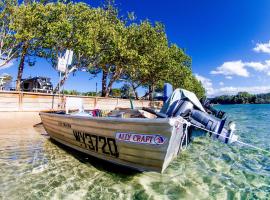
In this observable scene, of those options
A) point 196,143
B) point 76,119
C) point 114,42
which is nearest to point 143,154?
point 76,119

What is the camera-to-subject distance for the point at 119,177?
19.3ft

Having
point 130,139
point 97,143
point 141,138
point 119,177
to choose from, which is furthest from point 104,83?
point 141,138

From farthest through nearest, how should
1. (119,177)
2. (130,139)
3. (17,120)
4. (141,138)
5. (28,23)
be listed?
1. (28,23)
2. (17,120)
3. (119,177)
4. (130,139)
5. (141,138)

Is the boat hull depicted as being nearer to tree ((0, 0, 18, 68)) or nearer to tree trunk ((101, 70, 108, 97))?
tree ((0, 0, 18, 68))

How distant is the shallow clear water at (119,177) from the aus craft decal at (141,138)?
3.07ft

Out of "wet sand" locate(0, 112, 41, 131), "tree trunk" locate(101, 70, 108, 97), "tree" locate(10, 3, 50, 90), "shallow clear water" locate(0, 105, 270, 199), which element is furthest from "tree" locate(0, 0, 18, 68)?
"shallow clear water" locate(0, 105, 270, 199)

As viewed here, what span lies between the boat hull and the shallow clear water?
39 cm

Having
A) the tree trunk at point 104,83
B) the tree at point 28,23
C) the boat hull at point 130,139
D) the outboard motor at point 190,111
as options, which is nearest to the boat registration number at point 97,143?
the boat hull at point 130,139

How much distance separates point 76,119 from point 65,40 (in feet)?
68.5

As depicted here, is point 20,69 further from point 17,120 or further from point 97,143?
point 97,143

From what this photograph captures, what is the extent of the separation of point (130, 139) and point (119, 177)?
1.02m

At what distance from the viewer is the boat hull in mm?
5125

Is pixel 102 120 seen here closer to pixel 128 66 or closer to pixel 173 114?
pixel 173 114

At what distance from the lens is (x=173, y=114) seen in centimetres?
686
